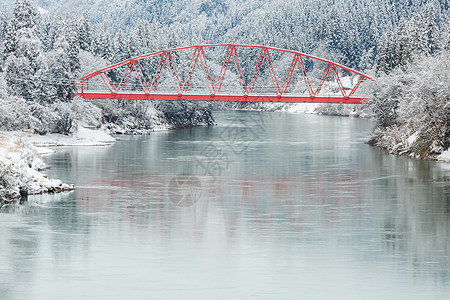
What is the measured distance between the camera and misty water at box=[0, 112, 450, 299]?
2705cm

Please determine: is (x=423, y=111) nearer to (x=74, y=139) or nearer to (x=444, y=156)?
(x=444, y=156)

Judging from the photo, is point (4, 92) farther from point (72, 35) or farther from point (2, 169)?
point (2, 169)

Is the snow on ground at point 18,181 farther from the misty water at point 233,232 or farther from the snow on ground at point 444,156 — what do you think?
the snow on ground at point 444,156

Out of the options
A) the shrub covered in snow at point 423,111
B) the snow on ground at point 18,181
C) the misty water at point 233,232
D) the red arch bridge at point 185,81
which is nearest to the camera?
the misty water at point 233,232

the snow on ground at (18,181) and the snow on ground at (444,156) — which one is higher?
the snow on ground at (444,156)

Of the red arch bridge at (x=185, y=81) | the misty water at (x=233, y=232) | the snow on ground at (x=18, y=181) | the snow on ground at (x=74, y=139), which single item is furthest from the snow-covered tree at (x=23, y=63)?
the snow on ground at (x=18, y=181)

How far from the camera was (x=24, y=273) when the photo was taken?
28.3 m

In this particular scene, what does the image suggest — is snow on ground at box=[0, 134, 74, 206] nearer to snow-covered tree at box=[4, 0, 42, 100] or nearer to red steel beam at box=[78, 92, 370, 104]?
snow-covered tree at box=[4, 0, 42, 100]

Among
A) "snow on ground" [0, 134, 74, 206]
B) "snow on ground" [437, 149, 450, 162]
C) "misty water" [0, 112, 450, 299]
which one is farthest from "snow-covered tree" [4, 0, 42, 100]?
"snow on ground" [437, 149, 450, 162]

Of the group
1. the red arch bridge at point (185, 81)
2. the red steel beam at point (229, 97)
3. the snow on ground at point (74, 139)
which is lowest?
the snow on ground at point (74, 139)

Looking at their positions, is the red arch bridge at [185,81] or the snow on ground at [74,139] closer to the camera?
the snow on ground at [74,139]

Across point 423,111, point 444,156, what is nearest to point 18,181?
point 423,111

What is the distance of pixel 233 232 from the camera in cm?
3653

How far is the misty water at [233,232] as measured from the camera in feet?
88.7
